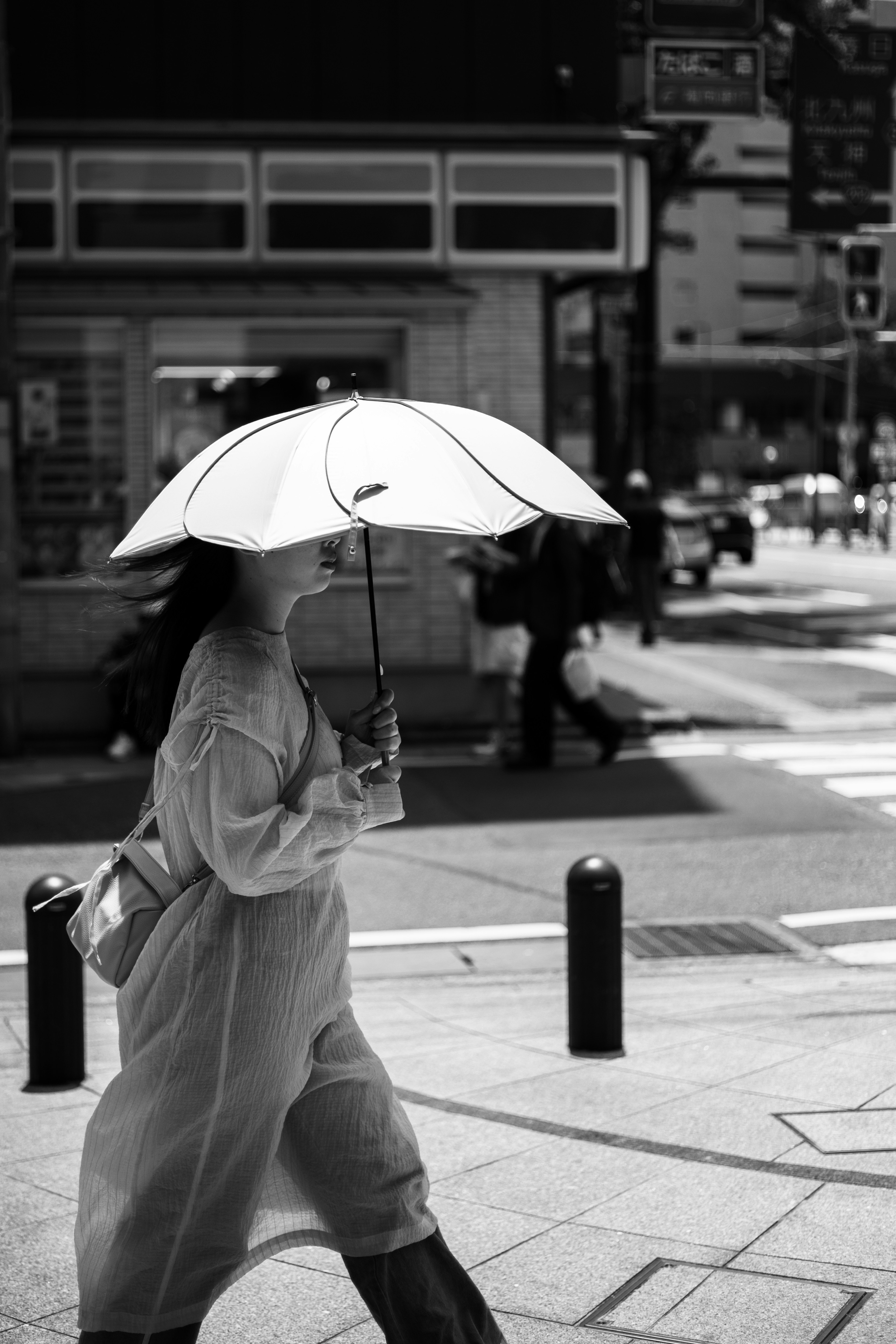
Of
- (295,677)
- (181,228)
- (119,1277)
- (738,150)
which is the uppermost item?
(738,150)

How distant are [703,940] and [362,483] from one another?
543 centimetres

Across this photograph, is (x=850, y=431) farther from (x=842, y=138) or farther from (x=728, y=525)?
(x=842, y=138)

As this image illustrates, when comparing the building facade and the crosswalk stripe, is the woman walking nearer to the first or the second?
the crosswalk stripe

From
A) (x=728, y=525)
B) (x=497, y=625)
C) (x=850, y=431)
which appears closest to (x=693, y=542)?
(x=728, y=525)

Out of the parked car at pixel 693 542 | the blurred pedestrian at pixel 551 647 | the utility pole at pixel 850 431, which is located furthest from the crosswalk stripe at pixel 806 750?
the utility pole at pixel 850 431

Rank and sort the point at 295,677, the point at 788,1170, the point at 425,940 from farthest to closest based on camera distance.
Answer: the point at 425,940 < the point at 788,1170 < the point at 295,677

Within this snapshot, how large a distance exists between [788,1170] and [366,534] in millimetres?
2393

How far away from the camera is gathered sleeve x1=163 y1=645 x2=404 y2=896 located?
116 inches

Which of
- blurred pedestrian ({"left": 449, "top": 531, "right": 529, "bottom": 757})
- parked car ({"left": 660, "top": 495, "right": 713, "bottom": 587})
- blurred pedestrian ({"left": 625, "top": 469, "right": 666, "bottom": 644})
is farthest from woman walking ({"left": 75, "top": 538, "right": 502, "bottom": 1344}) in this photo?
parked car ({"left": 660, "top": 495, "right": 713, "bottom": 587})

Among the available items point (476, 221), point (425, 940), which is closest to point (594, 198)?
point (476, 221)

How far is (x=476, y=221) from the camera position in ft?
51.6

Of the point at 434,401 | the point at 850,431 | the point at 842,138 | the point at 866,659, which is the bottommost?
the point at 866,659

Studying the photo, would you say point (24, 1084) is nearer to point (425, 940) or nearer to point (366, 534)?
point (425, 940)

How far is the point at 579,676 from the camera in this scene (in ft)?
40.1
